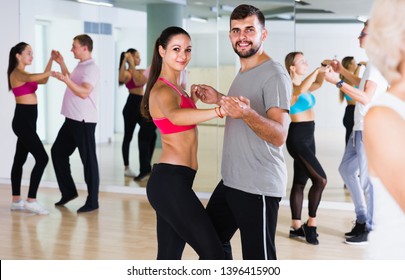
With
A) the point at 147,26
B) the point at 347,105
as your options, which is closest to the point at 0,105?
the point at 147,26

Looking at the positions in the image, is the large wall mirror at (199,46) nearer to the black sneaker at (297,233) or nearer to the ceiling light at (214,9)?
the ceiling light at (214,9)

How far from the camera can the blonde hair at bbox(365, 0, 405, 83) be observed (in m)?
1.37

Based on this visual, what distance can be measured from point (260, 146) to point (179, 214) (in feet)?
1.53

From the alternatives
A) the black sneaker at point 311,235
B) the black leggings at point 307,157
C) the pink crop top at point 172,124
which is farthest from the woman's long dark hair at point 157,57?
the black sneaker at point 311,235

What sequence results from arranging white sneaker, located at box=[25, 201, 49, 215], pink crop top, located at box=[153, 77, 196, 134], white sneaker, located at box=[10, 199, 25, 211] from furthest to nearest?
white sneaker, located at box=[10, 199, 25, 211]
white sneaker, located at box=[25, 201, 49, 215]
pink crop top, located at box=[153, 77, 196, 134]

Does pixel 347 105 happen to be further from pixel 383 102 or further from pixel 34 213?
pixel 383 102

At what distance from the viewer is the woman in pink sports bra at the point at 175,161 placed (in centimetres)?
288

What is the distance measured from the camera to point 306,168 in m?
5.14

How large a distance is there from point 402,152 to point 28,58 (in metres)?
5.13

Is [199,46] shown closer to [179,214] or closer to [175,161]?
[175,161]

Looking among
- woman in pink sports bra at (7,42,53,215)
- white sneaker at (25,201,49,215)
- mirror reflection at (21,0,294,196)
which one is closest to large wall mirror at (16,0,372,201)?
mirror reflection at (21,0,294,196)

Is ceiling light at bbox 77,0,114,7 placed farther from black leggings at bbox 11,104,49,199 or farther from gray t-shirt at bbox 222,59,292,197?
gray t-shirt at bbox 222,59,292,197

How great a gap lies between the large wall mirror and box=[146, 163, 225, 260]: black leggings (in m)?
3.67

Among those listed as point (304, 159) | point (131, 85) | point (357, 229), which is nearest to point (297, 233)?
point (357, 229)
